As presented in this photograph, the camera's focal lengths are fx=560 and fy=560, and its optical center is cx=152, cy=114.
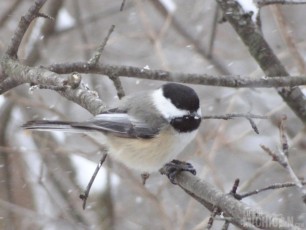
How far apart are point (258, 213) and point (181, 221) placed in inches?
73.4

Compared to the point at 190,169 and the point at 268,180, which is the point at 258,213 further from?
the point at 268,180

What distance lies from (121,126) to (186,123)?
29 centimetres

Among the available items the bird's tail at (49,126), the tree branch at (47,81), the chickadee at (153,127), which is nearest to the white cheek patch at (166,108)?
the chickadee at (153,127)

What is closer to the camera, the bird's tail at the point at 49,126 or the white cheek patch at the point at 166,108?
the bird's tail at the point at 49,126

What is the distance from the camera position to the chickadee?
97.7 inches

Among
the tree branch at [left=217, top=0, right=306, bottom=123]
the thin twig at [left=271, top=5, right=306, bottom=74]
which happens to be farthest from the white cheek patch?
the thin twig at [left=271, top=5, right=306, bottom=74]

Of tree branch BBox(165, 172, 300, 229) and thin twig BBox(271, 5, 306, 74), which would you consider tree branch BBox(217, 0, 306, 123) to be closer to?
thin twig BBox(271, 5, 306, 74)

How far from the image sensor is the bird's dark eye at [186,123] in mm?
2488

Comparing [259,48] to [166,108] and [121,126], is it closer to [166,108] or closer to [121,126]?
[166,108]

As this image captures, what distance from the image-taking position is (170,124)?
99.1 inches

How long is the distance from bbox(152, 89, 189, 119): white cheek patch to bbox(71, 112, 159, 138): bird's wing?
0.09 meters

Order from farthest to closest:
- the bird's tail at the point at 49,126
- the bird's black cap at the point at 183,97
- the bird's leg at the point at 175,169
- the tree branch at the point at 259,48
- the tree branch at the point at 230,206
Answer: the tree branch at the point at 259,48
the bird's black cap at the point at 183,97
the bird's leg at the point at 175,169
the bird's tail at the point at 49,126
the tree branch at the point at 230,206

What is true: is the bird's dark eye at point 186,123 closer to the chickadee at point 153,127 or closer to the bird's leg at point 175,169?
the chickadee at point 153,127

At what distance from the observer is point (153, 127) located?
252 centimetres
